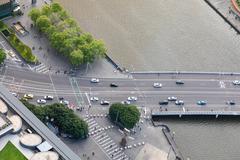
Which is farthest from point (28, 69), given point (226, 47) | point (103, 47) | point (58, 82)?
point (226, 47)

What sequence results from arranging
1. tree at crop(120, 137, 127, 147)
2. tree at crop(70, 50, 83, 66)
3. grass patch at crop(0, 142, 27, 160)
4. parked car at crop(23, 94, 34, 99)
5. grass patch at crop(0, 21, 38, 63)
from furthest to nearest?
1. grass patch at crop(0, 21, 38, 63)
2. tree at crop(70, 50, 83, 66)
3. parked car at crop(23, 94, 34, 99)
4. tree at crop(120, 137, 127, 147)
5. grass patch at crop(0, 142, 27, 160)

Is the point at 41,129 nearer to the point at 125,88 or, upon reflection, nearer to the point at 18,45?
the point at 125,88

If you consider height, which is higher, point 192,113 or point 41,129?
point 41,129

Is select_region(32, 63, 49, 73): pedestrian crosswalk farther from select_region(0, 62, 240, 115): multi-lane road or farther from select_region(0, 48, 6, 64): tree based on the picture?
select_region(0, 48, 6, 64): tree

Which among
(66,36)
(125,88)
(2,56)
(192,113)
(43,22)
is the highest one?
(2,56)

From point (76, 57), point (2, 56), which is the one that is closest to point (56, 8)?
point (76, 57)

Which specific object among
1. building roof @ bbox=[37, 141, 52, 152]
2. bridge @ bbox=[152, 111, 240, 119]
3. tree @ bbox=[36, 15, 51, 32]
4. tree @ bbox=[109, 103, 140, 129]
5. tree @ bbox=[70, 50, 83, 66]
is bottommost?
bridge @ bbox=[152, 111, 240, 119]

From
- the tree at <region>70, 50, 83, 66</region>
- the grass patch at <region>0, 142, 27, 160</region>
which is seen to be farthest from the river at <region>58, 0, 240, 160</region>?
the grass patch at <region>0, 142, 27, 160</region>

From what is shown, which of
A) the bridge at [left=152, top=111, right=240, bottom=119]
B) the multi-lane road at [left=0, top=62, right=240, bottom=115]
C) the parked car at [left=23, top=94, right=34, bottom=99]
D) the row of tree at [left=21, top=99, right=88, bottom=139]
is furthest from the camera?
the multi-lane road at [left=0, top=62, right=240, bottom=115]
